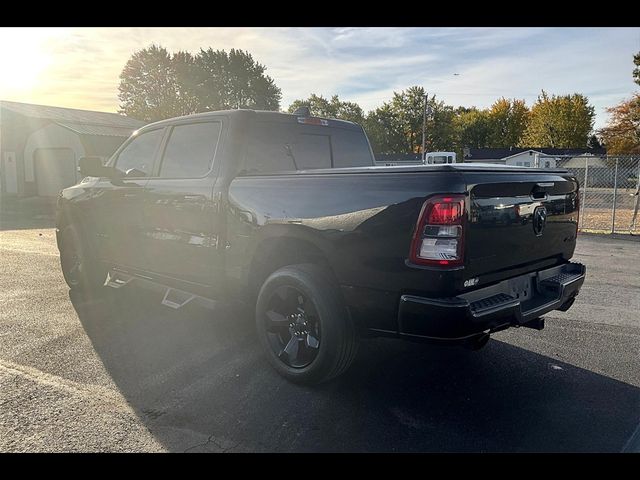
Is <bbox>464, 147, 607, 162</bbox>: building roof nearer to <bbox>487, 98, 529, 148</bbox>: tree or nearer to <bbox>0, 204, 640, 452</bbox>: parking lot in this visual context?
<bbox>487, 98, 529, 148</bbox>: tree

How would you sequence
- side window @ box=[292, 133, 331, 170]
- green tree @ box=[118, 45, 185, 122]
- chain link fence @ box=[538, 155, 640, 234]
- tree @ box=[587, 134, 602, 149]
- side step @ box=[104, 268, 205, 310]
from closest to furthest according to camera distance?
side step @ box=[104, 268, 205, 310], side window @ box=[292, 133, 331, 170], chain link fence @ box=[538, 155, 640, 234], green tree @ box=[118, 45, 185, 122], tree @ box=[587, 134, 602, 149]

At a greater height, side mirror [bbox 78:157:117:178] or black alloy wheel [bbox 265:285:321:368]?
side mirror [bbox 78:157:117:178]

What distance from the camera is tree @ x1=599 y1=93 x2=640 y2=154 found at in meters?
42.9

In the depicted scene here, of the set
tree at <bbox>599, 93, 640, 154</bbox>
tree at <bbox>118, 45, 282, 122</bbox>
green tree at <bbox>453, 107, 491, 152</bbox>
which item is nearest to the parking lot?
tree at <bbox>599, 93, 640, 154</bbox>

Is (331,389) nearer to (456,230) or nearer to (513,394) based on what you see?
(513,394)

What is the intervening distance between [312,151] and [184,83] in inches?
2561

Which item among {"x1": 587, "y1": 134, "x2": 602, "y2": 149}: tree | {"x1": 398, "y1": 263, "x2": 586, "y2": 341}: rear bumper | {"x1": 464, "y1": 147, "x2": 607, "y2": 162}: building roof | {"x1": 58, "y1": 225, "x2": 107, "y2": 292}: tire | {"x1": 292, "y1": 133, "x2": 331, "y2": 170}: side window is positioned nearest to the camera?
{"x1": 398, "y1": 263, "x2": 586, "y2": 341}: rear bumper

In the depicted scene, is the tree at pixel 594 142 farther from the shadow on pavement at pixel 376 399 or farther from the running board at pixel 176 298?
the running board at pixel 176 298

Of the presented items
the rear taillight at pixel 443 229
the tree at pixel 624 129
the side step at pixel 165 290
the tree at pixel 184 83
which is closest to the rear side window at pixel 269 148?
the side step at pixel 165 290

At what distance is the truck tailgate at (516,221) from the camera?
2.92 meters

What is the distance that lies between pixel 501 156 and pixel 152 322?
5880cm

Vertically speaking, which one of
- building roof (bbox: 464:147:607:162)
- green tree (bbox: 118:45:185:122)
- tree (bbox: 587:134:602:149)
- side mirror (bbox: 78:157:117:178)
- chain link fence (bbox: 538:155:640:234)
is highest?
green tree (bbox: 118:45:185:122)

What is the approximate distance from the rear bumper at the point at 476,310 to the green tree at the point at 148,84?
63.0 metres

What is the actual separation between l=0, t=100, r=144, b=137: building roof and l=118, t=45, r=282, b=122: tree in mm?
27444
